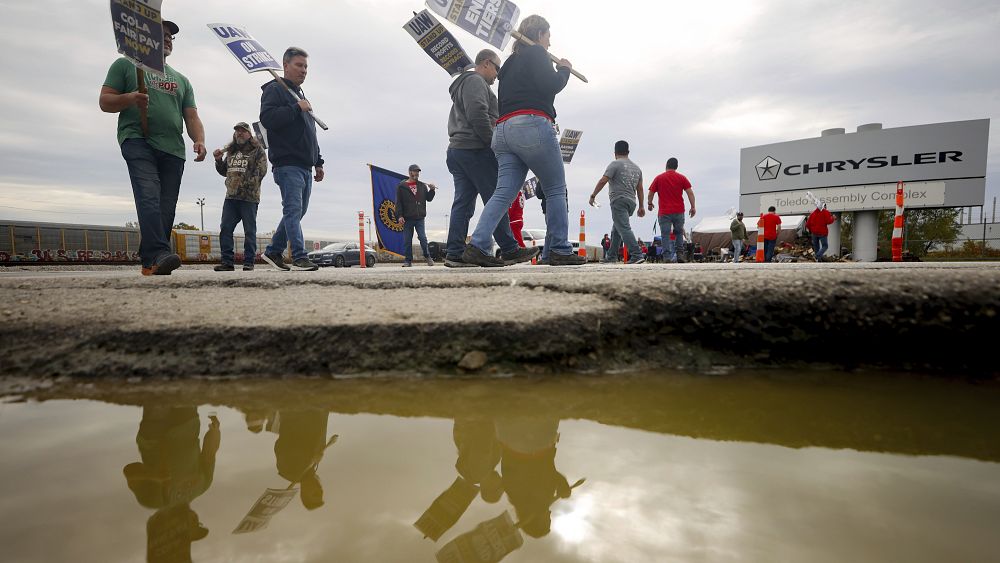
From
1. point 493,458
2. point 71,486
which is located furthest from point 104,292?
point 493,458

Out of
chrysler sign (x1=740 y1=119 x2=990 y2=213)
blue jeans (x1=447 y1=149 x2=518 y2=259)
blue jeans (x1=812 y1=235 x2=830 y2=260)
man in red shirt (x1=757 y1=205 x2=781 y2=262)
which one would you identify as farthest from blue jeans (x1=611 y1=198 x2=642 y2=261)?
chrysler sign (x1=740 y1=119 x2=990 y2=213)

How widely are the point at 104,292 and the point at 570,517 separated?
7.78 feet

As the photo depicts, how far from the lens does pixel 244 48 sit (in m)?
4.40

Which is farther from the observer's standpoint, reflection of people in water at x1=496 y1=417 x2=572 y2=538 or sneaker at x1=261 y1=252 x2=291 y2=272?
sneaker at x1=261 y1=252 x2=291 y2=272

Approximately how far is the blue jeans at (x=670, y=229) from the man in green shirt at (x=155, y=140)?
221 inches

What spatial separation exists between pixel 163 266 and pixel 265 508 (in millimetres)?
3204

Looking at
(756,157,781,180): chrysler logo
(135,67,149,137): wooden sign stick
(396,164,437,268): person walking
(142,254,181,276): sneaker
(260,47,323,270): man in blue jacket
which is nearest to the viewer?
(135,67,149,137): wooden sign stick

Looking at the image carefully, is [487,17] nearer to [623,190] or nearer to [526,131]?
[526,131]

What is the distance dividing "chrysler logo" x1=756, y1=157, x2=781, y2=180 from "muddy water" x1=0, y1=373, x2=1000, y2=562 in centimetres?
2660

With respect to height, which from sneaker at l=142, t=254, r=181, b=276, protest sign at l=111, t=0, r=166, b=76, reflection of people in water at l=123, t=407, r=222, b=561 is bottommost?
reflection of people in water at l=123, t=407, r=222, b=561

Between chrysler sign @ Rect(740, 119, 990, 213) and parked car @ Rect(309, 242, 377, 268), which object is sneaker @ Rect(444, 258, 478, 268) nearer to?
parked car @ Rect(309, 242, 377, 268)

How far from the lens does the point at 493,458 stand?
91cm

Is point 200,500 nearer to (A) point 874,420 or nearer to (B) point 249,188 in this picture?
(A) point 874,420

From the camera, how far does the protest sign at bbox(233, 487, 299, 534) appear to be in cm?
67
